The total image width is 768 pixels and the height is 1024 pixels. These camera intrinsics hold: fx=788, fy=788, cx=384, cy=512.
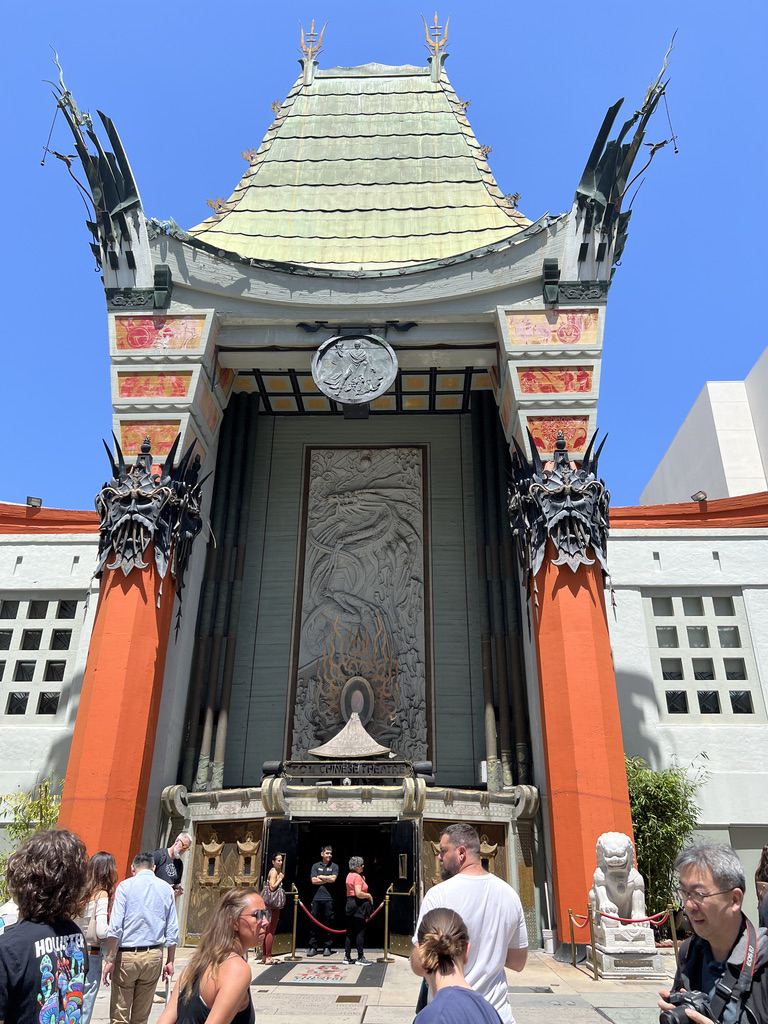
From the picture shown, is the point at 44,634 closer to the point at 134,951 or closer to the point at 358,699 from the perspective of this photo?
the point at 358,699

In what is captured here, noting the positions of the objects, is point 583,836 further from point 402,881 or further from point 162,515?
point 162,515

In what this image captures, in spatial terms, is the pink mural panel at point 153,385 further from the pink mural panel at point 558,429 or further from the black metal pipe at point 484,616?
the pink mural panel at point 558,429

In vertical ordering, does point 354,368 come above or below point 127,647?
above

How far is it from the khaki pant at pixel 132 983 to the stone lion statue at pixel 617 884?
25.1 ft

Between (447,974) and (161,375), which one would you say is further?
(161,375)

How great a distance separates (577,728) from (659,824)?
2.94 metres

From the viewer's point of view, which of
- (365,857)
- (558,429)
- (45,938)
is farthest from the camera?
(558,429)

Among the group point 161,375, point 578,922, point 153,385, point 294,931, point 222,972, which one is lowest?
point 294,931

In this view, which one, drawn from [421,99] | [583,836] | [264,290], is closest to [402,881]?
[583,836]

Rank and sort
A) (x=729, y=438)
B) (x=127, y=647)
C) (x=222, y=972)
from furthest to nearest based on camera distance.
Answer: (x=729, y=438) < (x=127, y=647) < (x=222, y=972)

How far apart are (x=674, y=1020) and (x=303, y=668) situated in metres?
15.8

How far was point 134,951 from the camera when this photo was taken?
5.23m

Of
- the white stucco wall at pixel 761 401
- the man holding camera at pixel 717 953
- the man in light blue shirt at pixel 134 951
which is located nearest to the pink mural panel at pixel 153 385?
the man in light blue shirt at pixel 134 951

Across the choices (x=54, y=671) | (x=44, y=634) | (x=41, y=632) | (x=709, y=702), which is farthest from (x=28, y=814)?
(x=709, y=702)
